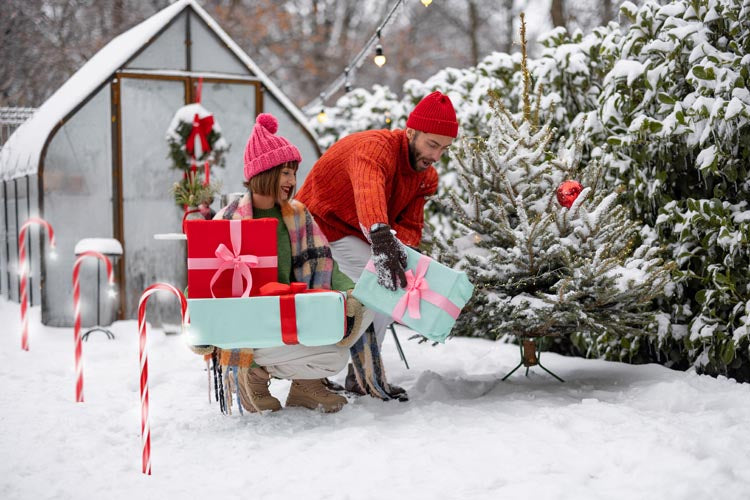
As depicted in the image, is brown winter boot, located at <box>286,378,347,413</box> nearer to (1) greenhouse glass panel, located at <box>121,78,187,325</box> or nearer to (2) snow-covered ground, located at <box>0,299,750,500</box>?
(2) snow-covered ground, located at <box>0,299,750,500</box>

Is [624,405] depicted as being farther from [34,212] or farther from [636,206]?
[34,212]

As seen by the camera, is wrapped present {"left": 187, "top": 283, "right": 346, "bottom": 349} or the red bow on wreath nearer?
wrapped present {"left": 187, "top": 283, "right": 346, "bottom": 349}

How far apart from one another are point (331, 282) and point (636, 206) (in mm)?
2259

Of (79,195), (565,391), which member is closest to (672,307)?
(565,391)

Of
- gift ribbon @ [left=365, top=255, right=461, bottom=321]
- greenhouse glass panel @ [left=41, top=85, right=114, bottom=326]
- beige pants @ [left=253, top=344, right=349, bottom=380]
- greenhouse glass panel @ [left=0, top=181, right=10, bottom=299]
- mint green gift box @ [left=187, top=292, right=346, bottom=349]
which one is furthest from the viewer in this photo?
greenhouse glass panel @ [left=0, top=181, right=10, bottom=299]

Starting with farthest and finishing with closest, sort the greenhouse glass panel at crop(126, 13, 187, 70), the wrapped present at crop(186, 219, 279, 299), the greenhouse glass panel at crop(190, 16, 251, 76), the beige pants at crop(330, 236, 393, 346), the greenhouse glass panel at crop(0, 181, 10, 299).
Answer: the greenhouse glass panel at crop(0, 181, 10, 299), the greenhouse glass panel at crop(190, 16, 251, 76), the greenhouse glass panel at crop(126, 13, 187, 70), the beige pants at crop(330, 236, 393, 346), the wrapped present at crop(186, 219, 279, 299)

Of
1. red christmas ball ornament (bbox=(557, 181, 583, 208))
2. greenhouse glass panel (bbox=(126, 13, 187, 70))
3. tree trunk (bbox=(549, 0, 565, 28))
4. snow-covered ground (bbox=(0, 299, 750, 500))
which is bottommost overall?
snow-covered ground (bbox=(0, 299, 750, 500))

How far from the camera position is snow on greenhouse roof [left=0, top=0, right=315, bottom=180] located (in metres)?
7.76

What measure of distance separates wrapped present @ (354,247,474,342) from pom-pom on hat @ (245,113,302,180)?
715 mm

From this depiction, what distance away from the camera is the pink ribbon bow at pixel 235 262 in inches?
143

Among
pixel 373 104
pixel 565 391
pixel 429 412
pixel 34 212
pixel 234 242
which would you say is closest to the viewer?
pixel 234 242

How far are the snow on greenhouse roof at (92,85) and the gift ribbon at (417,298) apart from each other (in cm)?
506

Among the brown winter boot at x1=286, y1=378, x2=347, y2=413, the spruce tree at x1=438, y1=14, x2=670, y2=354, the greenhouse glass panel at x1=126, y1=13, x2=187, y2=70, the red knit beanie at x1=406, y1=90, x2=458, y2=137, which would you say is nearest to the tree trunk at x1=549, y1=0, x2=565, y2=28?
the greenhouse glass panel at x1=126, y1=13, x2=187, y2=70

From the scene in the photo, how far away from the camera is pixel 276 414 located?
4051mm
